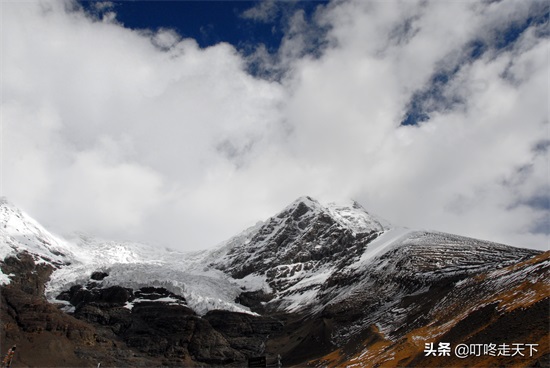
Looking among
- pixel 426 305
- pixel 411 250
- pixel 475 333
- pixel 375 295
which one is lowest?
pixel 475 333

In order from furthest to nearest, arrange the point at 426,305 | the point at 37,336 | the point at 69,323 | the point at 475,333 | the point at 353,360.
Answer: the point at 69,323
the point at 37,336
the point at 426,305
the point at 353,360
the point at 475,333

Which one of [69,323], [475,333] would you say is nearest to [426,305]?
[475,333]

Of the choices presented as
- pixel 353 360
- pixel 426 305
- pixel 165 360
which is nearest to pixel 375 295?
pixel 426 305

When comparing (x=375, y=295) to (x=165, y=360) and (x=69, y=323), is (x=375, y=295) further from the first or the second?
(x=69, y=323)

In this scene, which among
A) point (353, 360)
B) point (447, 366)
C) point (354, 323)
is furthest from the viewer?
point (354, 323)

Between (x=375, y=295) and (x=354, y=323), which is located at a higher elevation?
(x=375, y=295)

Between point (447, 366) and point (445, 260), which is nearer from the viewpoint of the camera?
point (447, 366)

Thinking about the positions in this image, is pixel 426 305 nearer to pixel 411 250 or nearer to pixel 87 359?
pixel 411 250

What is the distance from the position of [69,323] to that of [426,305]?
139394 mm

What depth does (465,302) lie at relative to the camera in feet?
355

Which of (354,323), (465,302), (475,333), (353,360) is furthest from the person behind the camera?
(354,323)

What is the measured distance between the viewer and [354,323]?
164750mm

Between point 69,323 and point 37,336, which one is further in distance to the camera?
point 69,323

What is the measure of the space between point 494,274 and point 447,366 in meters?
50.6
